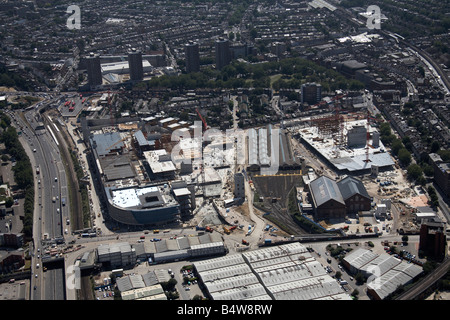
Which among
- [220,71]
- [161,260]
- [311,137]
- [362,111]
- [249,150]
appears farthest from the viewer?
[220,71]

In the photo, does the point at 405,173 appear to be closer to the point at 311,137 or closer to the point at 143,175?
the point at 311,137

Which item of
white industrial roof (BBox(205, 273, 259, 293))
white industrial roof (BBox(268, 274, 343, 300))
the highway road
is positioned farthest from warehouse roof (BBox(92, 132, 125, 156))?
white industrial roof (BBox(268, 274, 343, 300))

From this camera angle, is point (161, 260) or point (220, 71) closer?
point (161, 260)

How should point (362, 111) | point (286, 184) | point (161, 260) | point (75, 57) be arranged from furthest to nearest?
point (75, 57)
point (362, 111)
point (286, 184)
point (161, 260)

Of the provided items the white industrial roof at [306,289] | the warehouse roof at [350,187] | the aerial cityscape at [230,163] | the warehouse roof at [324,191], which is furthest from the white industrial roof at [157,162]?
the white industrial roof at [306,289]

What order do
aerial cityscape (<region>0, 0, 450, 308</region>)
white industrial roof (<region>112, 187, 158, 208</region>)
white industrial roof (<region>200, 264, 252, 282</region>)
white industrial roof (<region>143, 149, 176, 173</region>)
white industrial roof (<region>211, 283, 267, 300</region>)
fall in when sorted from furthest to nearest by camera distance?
1. white industrial roof (<region>143, 149, 176, 173</region>)
2. white industrial roof (<region>112, 187, 158, 208</region>)
3. aerial cityscape (<region>0, 0, 450, 308</region>)
4. white industrial roof (<region>200, 264, 252, 282</region>)
5. white industrial roof (<region>211, 283, 267, 300</region>)

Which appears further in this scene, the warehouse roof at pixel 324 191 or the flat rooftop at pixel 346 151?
the flat rooftop at pixel 346 151

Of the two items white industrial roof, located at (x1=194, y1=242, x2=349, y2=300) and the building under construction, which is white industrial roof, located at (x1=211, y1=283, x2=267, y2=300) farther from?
the building under construction

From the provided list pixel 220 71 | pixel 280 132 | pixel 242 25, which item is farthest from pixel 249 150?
pixel 242 25

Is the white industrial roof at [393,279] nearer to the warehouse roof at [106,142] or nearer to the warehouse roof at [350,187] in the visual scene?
the warehouse roof at [350,187]
